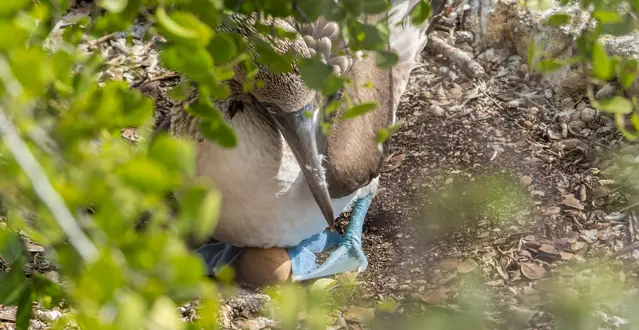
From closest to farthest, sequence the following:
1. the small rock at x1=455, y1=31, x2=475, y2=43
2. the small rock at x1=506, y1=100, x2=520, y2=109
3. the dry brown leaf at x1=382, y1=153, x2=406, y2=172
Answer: the dry brown leaf at x1=382, y1=153, x2=406, y2=172
the small rock at x1=506, y1=100, x2=520, y2=109
the small rock at x1=455, y1=31, x2=475, y2=43

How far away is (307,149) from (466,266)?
90 cm

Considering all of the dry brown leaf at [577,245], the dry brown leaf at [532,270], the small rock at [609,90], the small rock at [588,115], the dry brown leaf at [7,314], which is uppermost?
the small rock at [609,90]

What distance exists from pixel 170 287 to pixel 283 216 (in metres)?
2.65

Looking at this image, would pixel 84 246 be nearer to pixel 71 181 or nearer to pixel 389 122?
pixel 71 181

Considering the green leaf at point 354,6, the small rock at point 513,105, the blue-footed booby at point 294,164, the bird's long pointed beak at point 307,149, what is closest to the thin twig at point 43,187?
the green leaf at point 354,6

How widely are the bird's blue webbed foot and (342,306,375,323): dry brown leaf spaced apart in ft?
1.14

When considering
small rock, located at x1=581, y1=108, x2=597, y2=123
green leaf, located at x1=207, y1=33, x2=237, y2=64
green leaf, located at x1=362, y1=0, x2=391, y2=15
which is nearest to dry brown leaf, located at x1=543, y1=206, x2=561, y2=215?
small rock, located at x1=581, y1=108, x2=597, y2=123

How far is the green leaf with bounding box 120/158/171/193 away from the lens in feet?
2.51

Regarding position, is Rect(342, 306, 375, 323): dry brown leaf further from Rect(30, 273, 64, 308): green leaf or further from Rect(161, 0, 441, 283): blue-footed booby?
Rect(30, 273, 64, 308): green leaf

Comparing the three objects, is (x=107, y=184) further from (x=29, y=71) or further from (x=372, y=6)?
(x=372, y=6)

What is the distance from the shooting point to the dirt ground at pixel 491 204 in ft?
10.7

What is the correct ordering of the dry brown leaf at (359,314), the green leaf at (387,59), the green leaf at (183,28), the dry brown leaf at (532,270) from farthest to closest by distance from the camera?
1. the dry brown leaf at (532,270)
2. the dry brown leaf at (359,314)
3. the green leaf at (387,59)
4. the green leaf at (183,28)

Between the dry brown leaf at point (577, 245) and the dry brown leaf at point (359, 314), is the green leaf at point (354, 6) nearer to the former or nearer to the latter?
the dry brown leaf at point (359, 314)

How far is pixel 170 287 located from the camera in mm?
803
